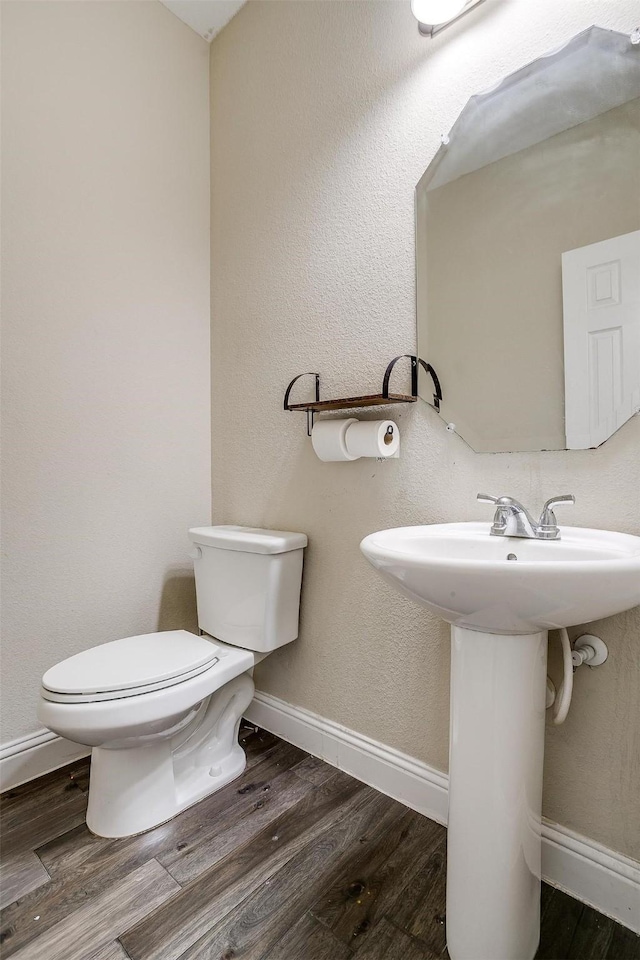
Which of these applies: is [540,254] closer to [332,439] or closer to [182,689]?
[332,439]

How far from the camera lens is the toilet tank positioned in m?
1.55

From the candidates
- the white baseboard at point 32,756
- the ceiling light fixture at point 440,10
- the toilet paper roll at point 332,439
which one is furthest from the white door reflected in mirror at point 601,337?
the white baseboard at point 32,756

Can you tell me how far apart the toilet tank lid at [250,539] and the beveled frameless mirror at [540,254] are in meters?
0.60

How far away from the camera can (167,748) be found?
1364 mm

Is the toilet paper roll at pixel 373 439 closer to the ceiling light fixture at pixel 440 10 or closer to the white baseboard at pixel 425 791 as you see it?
the white baseboard at pixel 425 791

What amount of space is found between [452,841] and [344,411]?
110 centimetres

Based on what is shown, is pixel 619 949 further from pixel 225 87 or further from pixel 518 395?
pixel 225 87

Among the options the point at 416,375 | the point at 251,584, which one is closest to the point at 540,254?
the point at 416,375

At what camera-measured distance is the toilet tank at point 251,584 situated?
155 centimetres

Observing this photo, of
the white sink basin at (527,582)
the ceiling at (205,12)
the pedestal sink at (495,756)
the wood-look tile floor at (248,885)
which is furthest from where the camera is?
the ceiling at (205,12)

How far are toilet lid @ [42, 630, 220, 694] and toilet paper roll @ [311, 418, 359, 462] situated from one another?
0.65 metres

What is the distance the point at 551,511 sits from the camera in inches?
41.2

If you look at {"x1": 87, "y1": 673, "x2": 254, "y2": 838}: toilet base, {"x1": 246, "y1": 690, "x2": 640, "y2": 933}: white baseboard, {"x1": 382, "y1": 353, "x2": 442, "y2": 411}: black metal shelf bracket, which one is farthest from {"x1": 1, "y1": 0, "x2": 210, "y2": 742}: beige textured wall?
{"x1": 382, "y1": 353, "x2": 442, "y2": 411}: black metal shelf bracket

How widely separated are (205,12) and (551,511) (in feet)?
7.30
